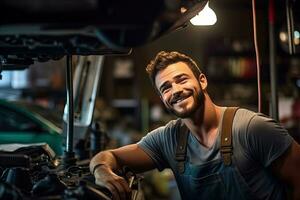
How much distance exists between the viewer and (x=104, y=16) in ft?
4.57

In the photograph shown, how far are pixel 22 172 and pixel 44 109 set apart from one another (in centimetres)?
372

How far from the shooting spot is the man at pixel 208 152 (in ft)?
6.70

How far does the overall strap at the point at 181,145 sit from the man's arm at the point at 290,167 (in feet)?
1.36

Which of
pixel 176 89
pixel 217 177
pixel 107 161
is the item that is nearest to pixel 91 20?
pixel 176 89

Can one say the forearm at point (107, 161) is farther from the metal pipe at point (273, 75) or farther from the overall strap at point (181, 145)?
the metal pipe at point (273, 75)

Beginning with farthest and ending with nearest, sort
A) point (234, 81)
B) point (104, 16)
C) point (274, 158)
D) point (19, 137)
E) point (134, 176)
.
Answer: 1. point (234, 81)
2. point (19, 137)
3. point (134, 176)
4. point (274, 158)
5. point (104, 16)

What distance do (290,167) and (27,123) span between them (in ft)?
11.7

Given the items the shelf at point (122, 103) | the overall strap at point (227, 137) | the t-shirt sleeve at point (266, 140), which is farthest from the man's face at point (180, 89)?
the shelf at point (122, 103)

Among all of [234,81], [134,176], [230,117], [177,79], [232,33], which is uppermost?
[232,33]

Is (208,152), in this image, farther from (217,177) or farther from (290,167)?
(290,167)

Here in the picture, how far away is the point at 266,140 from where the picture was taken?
80.1 inches

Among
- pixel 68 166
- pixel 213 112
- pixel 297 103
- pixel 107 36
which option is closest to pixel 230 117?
pixel 213 112

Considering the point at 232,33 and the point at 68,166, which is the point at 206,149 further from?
the point at 232,33

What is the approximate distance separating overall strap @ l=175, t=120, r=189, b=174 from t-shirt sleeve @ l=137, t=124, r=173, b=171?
0.07m
